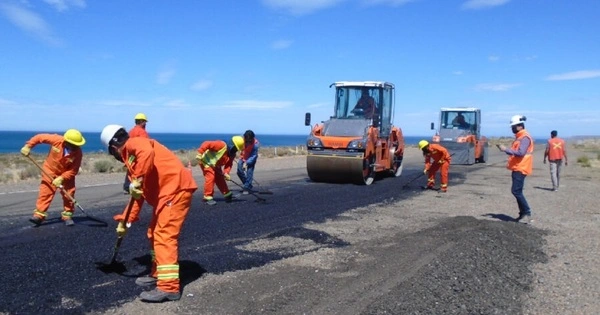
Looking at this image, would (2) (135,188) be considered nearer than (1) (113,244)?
Yes

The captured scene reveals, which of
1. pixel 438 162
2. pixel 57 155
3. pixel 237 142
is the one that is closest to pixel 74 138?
pixel 57 155

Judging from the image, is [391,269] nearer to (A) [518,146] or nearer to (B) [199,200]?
(A) [518,146]

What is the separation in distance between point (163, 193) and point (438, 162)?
34.5ft

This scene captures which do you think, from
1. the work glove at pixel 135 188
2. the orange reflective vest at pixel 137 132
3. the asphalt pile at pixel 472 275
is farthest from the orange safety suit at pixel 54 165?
the asphalt pile at pixel 472 275

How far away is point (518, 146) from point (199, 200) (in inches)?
246

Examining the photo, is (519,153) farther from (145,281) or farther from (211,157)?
(145,281)

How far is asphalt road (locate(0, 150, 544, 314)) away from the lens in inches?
205

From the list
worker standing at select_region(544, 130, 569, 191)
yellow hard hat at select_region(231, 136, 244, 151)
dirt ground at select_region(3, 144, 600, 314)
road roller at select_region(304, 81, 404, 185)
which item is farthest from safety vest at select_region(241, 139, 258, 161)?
worker standing at select_region(544, 130, 569, 191)

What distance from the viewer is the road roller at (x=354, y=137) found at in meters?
14.6

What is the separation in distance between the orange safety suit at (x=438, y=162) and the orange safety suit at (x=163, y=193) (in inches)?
397

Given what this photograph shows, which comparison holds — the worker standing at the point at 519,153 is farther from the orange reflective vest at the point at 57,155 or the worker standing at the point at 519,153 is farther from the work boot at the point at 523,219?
the orange reflective vest at the point at 57,155

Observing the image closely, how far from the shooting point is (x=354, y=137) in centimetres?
1478

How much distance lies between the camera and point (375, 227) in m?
9.23

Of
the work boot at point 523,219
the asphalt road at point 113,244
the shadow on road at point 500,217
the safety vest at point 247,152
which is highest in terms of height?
the safety vest at point 247,152
